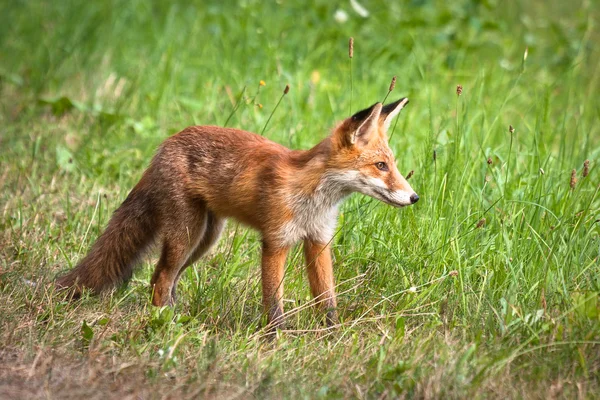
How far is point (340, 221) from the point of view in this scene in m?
6.11

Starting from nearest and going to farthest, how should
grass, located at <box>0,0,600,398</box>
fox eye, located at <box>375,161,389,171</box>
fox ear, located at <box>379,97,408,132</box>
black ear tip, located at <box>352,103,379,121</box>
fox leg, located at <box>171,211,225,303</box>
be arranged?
grass, located at <box>0,0,600,398</box> < black ear tip, located at <box>352,103,379,121</box> < fox eye, located at <box>375,161,389,171</box> < fox ear, located at <box>379,97,408,132</box> < fox leg, located at <box>171,211,225,303</box>

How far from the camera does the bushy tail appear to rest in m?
5.30

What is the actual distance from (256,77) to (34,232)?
338 centimetres

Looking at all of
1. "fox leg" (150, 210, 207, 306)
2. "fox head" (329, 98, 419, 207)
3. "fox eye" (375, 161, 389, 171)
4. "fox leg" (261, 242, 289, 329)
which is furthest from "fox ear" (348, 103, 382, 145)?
"fox leg" (150, 210, 207, 306)

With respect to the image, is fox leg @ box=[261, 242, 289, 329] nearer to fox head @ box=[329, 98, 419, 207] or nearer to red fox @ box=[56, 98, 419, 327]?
red fox @ box=[56, 98, 419, 327]

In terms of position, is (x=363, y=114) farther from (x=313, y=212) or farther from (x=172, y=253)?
(x=172, y=253)

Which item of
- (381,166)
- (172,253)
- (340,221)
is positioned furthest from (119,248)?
(381,166)

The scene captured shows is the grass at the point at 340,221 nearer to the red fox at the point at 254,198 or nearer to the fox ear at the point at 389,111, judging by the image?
the red fox at the point at 254,198

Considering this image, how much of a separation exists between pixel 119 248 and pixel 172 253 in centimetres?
35

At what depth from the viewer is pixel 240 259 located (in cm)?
580

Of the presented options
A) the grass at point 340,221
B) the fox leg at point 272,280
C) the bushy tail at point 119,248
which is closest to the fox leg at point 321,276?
the grass at point 340,221

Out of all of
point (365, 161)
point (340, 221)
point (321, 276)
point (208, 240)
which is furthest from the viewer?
point (340, 221)

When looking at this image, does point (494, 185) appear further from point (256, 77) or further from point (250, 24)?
point (250, 24)

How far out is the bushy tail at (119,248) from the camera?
5.30m
